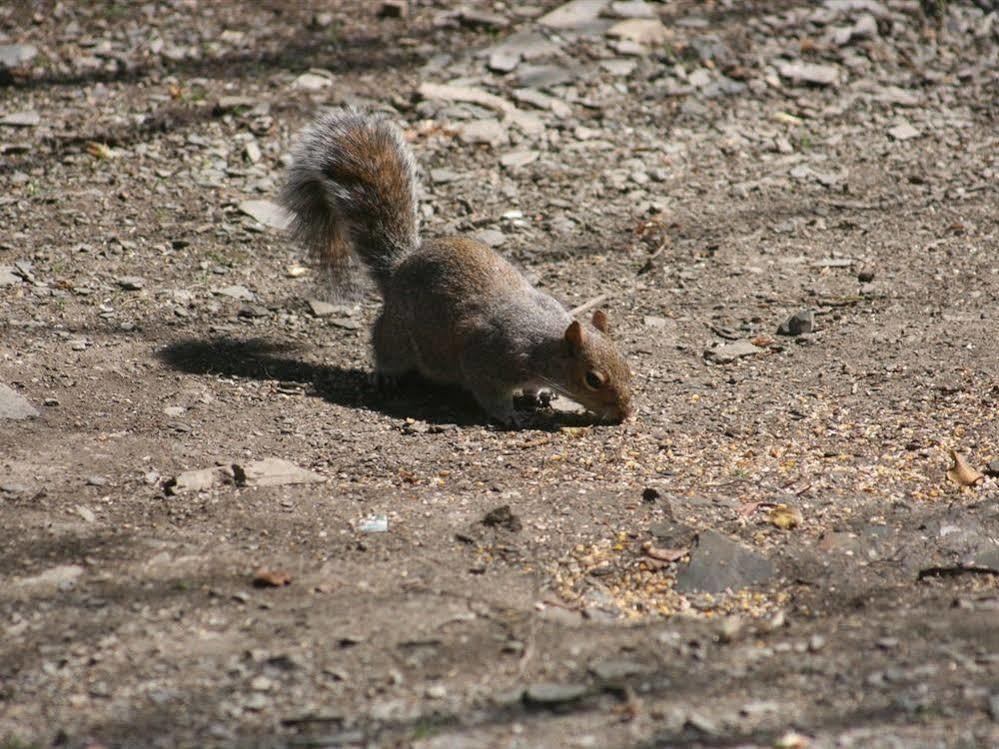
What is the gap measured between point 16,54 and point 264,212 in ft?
8.08

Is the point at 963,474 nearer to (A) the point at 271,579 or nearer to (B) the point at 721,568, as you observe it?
(B) the point at 721,568

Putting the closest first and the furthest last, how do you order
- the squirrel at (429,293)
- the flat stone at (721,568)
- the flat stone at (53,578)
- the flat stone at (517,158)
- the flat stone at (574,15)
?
the flat stone at (53,578)
the flat stone at (721,568)
the squirrel at (429,293)
the flat stone at (517,158)
the flat stone at (574,15)

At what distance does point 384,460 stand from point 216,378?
1.12 meters

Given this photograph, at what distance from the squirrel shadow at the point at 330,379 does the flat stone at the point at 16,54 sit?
340 centimetres

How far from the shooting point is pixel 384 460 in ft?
16.3

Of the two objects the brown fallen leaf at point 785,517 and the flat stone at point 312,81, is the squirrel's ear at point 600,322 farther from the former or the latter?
the flat stone at point 312,81

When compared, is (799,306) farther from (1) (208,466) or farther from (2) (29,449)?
(2) (29,449)

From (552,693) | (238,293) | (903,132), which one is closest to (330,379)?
(238,293)

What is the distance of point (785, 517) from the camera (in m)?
4.35

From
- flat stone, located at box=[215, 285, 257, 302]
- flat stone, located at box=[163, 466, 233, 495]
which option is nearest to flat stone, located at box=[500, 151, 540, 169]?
flat stone, located at box=[215, 285, 257, 302]

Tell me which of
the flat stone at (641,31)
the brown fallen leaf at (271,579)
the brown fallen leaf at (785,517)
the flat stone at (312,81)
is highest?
the flat stone at (641,31)

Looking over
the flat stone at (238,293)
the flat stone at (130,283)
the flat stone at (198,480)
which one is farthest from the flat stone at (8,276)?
the flat stone at (198,480)

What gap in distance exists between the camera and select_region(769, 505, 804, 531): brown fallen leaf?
4320 mm

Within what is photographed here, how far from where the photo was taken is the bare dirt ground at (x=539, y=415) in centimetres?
325
